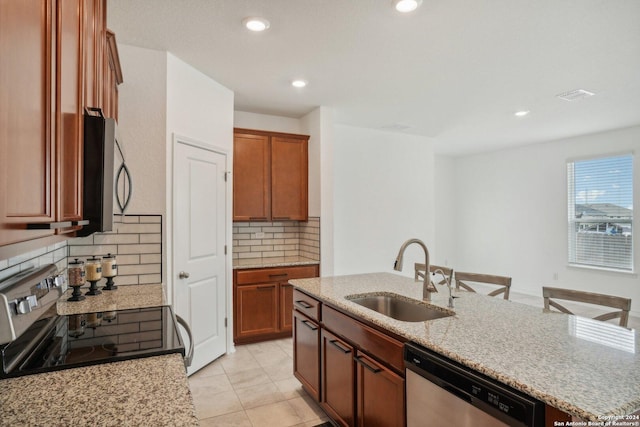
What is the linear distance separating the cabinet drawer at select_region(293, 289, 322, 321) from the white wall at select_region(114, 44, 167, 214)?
1.24 m

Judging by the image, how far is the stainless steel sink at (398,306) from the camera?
2.10 metres

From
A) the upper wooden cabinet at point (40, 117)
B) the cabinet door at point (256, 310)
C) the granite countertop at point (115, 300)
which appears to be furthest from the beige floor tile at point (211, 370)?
the upper wooden cabinet at point (40, 117)

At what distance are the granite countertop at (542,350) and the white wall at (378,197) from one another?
2938 millimetres

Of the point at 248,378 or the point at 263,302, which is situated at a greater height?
the point at 263,302

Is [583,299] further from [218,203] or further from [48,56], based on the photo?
[218,203]

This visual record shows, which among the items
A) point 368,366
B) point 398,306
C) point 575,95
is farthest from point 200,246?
point 575,95

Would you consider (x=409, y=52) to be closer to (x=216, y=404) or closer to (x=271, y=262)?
(x=271, y=262)

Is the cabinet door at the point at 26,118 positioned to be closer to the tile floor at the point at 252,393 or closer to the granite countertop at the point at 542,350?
the granite countertop at the point at 542,350

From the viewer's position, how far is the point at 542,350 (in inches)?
53.6

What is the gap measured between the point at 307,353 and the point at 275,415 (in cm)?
46

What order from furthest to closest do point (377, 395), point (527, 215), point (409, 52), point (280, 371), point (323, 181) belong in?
point (527, 215), point (323, 181), point (280, 371), point (409, 52), point (377, 395)

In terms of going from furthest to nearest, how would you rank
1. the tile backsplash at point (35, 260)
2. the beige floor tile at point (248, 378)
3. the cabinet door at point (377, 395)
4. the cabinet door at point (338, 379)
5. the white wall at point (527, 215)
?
the white wall at point (527, 215), the beige floor tile at point (248, 378), the cabinet door at point (338, 379), the cabinet door at point (377, 395), the tile backsplash at point (35, 260)

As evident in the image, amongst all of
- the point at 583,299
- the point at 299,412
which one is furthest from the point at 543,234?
the point at 299,412

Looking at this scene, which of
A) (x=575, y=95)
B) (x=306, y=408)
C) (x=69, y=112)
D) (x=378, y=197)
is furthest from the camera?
(x=378, y=197)
